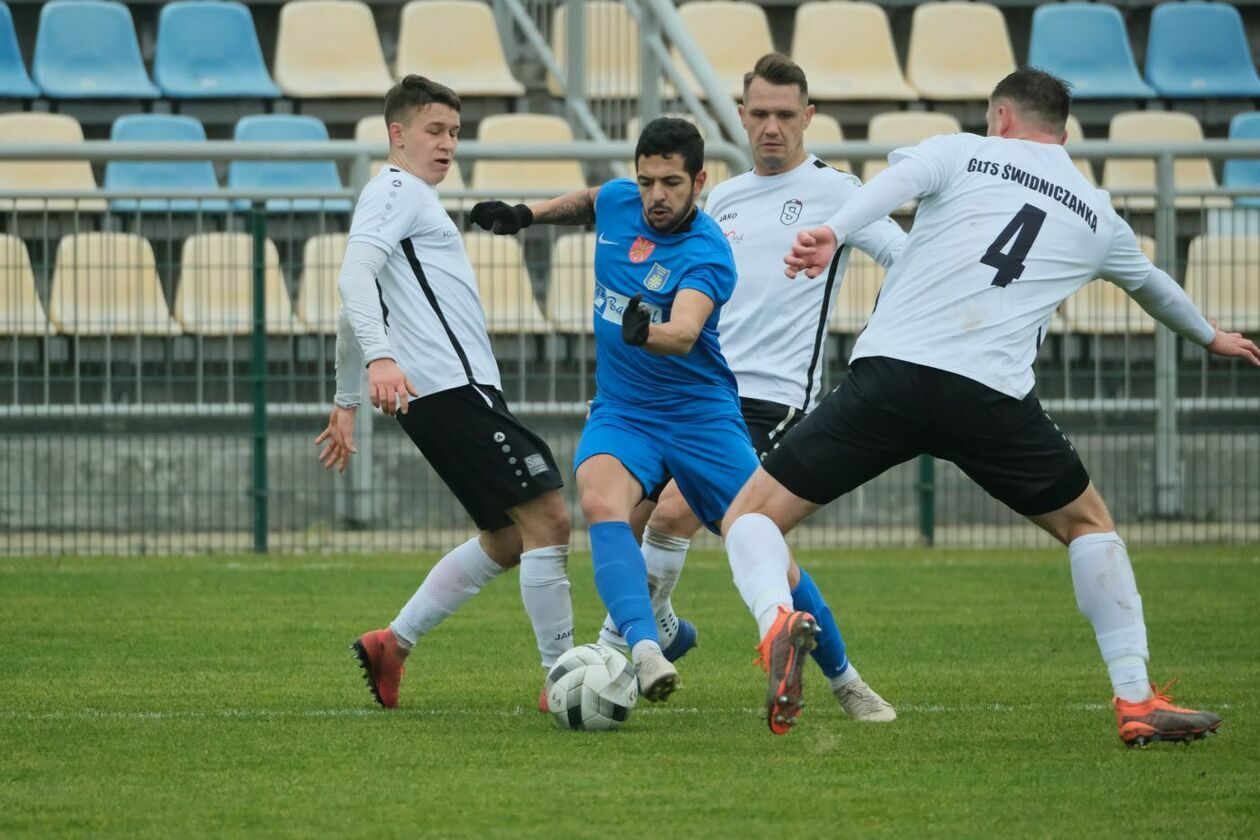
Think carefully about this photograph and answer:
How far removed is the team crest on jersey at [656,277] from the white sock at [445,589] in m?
1.19

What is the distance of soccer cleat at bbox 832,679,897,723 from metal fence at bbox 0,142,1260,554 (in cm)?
614

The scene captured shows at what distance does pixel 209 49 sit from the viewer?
15.8 meters

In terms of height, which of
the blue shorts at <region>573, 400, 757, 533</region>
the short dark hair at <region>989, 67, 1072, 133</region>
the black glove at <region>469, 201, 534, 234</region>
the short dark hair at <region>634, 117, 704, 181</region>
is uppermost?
the short dark hair at <region>989, 67, 1072, 133</region>

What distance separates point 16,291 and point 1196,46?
11.0m

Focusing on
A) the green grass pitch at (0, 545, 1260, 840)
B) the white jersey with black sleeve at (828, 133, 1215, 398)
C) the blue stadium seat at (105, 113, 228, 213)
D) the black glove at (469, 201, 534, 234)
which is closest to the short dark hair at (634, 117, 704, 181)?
the black glove at (469, 201, 534, 234)

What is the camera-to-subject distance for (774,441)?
755 centimetres

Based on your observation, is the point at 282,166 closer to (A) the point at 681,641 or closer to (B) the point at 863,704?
(A) the point at 681,641

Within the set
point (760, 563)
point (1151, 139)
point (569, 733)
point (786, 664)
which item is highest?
point (1151, 139)

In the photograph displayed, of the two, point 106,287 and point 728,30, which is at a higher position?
point 728,30

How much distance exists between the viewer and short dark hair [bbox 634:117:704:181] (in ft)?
20.8

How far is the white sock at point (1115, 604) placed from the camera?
235 inches

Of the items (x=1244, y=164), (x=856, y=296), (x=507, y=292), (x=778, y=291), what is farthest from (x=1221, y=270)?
(x=778, y=291)

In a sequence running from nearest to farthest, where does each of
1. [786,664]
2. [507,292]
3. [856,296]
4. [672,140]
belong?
[786,664], [672,140], [507,292], [856,296]

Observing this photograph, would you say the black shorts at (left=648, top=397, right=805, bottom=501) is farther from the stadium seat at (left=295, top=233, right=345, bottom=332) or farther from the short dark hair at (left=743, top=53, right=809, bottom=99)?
the stadium seat at (left=295, top=233, right=345, bottom=332)
